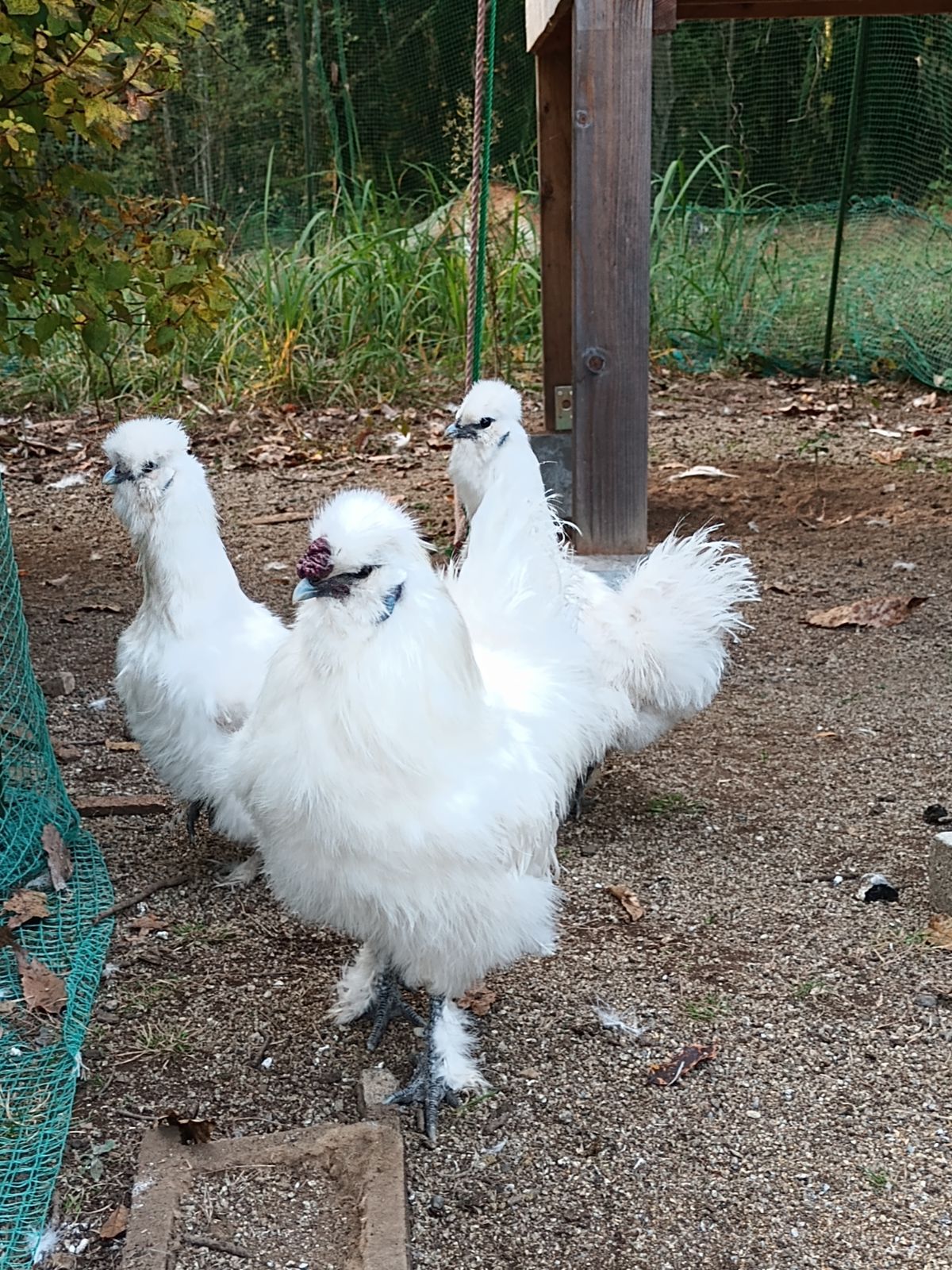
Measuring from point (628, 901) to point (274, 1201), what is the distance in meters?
1.33

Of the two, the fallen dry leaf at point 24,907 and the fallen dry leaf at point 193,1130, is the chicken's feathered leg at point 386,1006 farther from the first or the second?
the fallen dry leaf at point 24,907

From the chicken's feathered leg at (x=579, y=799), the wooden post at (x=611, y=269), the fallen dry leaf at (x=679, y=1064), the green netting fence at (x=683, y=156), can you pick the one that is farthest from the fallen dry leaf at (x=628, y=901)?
the green netting fence at (x=683, y=156)

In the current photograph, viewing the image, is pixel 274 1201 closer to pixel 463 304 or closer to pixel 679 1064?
pixel 679 1064

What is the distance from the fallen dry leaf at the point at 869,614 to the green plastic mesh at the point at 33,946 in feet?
9.75

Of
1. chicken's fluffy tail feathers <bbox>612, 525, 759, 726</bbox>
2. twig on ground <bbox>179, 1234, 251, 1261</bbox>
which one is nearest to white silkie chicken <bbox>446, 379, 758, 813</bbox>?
chicken's fluffy tail feathers <bbox>612, 525, 759, 726</bbox>

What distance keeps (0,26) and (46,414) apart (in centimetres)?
581

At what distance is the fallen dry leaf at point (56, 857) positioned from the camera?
317cm

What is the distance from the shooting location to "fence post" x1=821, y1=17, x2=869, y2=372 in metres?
8.18

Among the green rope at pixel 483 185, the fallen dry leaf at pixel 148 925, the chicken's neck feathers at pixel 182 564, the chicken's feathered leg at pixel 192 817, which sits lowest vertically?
the fallen dry leaf at pixel 148 925

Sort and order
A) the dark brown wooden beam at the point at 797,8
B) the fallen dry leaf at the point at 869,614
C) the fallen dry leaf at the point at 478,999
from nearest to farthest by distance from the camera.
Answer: the fallen dry leaf at the point at 478,999
the fallen dry leaf at the point at 869,614
the dark brown wooden beam at the point at 797,8

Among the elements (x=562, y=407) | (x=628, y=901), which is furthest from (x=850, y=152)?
(x=628, y=901)

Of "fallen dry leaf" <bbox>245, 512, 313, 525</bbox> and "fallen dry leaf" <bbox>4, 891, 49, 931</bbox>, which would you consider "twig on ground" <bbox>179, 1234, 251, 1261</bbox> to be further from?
"fallen dry leaf" <bbox>245, 512, 313, 525</bbox>

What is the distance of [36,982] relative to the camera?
9.14ft

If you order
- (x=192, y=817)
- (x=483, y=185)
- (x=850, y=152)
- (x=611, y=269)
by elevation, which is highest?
(x=483, y=185)
